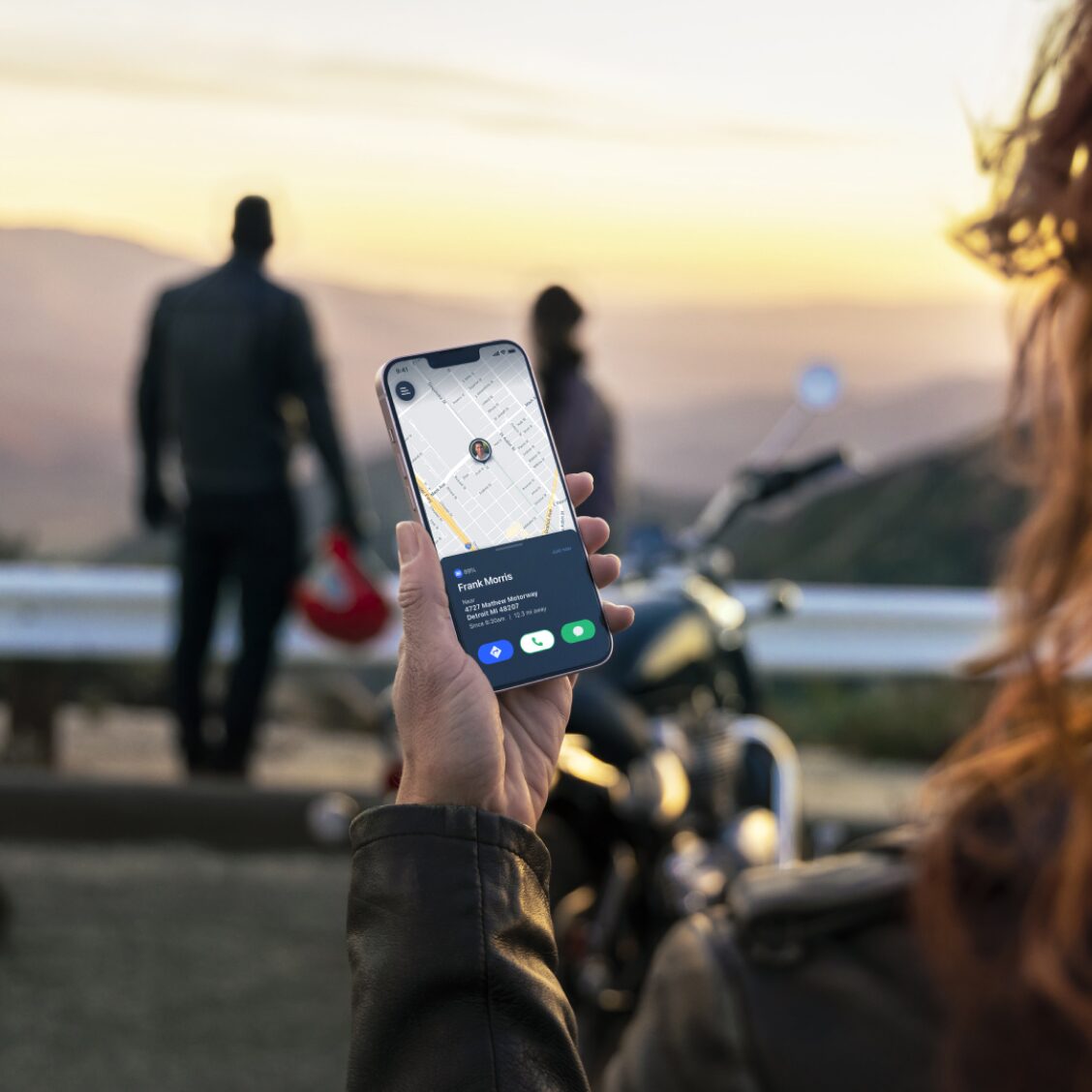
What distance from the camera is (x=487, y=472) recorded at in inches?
36.6

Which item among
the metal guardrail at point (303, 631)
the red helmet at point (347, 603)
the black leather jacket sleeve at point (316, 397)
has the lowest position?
the metal guardrail at point (303, 631)

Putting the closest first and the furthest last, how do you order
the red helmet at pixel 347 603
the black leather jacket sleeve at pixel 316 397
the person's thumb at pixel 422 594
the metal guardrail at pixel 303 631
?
the person's thumb at pixel 422 594
the red helmet at pixel 347 603
the black leather jacket sleeve at pixel 316 397
the metal guardrail at pixel 303 631

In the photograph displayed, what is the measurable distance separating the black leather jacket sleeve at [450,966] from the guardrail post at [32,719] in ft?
20.0

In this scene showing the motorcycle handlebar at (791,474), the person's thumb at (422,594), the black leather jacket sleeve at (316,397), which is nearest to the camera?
the person's thumb at (422,594)

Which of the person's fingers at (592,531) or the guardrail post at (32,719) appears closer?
the person's fingers at (592,531)

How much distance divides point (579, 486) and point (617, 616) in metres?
0.08

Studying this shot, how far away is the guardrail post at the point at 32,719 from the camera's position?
21.6ft

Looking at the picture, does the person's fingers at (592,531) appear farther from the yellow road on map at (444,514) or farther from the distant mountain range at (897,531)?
the distant mountain range at (897,531)

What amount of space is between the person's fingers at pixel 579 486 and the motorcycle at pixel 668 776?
1736mm

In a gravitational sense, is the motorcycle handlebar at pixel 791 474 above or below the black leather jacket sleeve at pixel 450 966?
below

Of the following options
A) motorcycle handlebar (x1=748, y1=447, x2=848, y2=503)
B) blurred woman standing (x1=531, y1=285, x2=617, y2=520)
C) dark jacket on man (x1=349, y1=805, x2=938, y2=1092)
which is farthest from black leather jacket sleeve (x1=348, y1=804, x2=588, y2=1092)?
motorcycle handlebar (x1=748, y1=447, x2=848, y2=503)

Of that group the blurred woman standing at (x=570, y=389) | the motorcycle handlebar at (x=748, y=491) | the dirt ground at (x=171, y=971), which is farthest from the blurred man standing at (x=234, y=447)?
the blurred woman standing at (x=570, y=389)

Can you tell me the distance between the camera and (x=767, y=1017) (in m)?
1.23

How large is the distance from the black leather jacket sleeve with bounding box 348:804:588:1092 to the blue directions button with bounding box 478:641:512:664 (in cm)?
12
